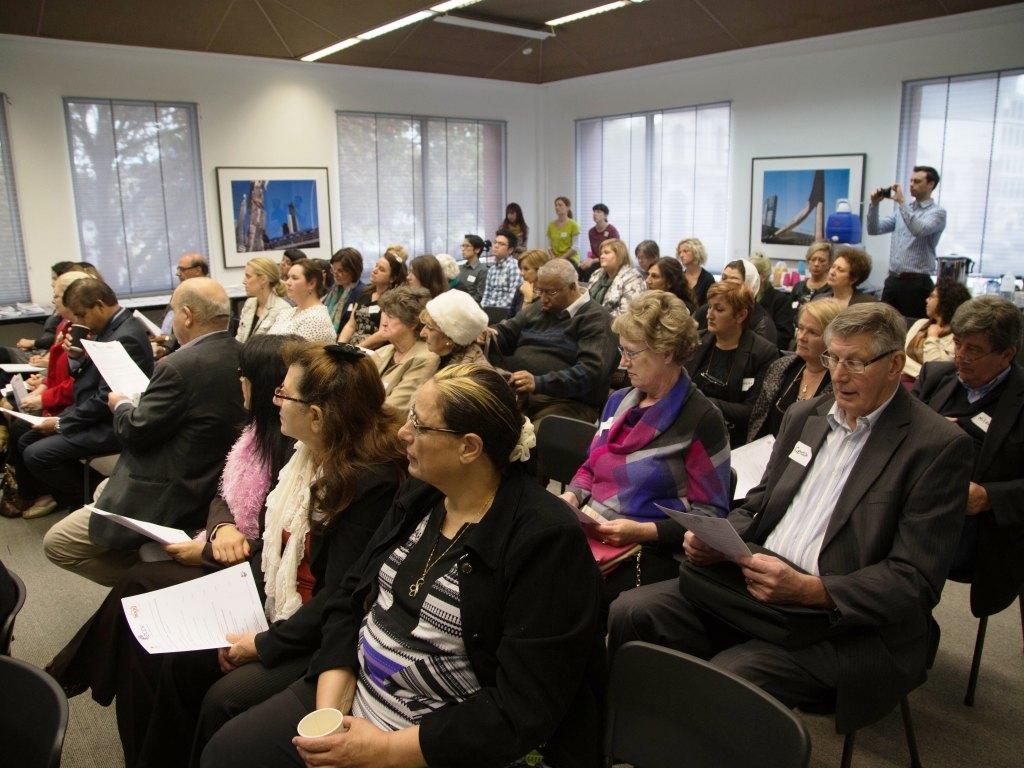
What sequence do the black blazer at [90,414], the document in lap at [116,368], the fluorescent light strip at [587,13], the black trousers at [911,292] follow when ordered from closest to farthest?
the document in lap at [116,368] → the black blazer at [90,414] → the black trousers at [911,292] → the fluorescent light strip at [587,13]

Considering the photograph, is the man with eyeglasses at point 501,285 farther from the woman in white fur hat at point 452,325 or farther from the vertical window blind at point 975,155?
the vertical window blind at point 975,155

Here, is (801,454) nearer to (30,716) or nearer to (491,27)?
(30,716)

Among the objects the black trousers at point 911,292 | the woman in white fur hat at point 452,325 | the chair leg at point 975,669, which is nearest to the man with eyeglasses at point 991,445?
the chair leg at point 975,669

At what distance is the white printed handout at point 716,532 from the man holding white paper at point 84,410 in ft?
10.2

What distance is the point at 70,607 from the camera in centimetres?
357

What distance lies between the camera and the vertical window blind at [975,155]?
719 cm

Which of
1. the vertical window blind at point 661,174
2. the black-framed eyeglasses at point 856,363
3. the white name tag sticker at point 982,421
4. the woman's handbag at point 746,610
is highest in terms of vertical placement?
the vertical window blind at point 661,174

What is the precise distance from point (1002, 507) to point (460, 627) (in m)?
1.91

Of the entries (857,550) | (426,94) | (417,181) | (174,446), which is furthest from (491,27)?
(857,550)

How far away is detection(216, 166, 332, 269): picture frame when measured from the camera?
916 cm

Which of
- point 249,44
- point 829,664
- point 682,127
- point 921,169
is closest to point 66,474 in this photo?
point 829,664

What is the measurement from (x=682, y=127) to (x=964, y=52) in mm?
3461

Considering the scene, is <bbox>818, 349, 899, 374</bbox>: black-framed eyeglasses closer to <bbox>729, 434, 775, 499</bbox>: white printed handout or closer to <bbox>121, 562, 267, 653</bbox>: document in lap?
<bbox>729, 434, 775, 499</bbox>: white printed handout

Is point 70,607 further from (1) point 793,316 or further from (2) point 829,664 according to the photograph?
(1) point 793,316
